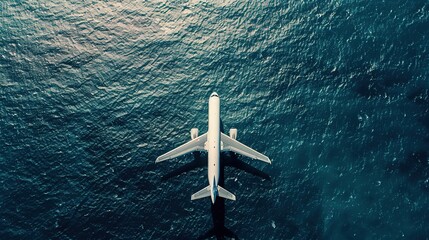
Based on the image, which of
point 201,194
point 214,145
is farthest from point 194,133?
point 201,194

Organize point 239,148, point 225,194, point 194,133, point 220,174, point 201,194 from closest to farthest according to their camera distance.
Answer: point 201,194 < point 225,194 < point 220,174 < point 239,148 < point 194,133

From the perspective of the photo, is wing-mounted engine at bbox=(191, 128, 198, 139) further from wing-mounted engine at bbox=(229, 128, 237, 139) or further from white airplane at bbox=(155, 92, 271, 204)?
wing-mounted engine at bbox=(229, 128, 237, 139)

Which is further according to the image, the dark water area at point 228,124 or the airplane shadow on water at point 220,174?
the dark water area at point 228,124

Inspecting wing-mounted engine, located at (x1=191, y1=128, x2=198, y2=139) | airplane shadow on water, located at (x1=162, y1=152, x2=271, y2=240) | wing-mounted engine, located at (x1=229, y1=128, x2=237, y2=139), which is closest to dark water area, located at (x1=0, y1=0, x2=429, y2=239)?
airplane shadow on water, located at (x1=162, y1=152, x2=271, y2=240)

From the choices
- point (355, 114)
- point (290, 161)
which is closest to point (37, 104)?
point (290, 161)

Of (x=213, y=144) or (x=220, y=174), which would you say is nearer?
(x=213, y=144)

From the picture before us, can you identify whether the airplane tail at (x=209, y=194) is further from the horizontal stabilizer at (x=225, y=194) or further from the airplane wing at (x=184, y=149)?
the airplane wing at (x=184, y=149)

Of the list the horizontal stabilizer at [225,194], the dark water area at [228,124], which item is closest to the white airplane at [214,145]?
the horizontal stabilizer at [225,194]

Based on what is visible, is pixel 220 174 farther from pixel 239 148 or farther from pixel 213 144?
pixel 213 144
